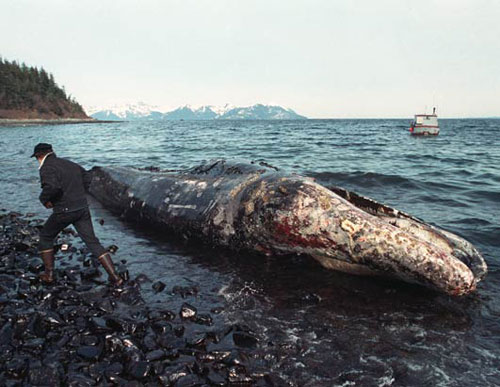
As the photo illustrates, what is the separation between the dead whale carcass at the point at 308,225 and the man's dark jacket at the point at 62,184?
241 centimetres

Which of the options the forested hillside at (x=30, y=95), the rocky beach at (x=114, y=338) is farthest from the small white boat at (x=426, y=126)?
the forested hillside at (x=30, y=95)

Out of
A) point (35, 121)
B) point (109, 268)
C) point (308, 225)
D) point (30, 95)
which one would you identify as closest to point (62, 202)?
point (109, 268)

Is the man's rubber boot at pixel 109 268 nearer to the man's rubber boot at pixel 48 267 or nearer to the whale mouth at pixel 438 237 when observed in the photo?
the man's rubber boot at pixel 48 267

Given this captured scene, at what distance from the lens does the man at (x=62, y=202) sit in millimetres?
5234

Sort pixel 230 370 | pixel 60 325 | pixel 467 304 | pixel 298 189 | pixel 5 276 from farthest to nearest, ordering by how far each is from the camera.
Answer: pixel 298 189
pixel 5 276
pixel 467 304
pixel 60 325
pixel 230 370

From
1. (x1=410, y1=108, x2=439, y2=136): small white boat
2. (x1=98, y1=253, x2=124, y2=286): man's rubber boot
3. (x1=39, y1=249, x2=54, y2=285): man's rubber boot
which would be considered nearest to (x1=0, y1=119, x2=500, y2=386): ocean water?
(x1=98, y1=253, x2=124, y2=286): man's rubber boot

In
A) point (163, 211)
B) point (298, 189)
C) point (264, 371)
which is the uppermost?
point (298, 189)

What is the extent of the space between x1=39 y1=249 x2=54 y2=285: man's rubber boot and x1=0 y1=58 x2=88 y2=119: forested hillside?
113 meters

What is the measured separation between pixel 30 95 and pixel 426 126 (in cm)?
11527

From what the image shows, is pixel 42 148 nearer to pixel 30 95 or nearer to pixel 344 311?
pixel 344 311

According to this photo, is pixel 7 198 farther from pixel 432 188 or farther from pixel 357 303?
pixel 432 188

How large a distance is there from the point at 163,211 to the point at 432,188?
9.02m

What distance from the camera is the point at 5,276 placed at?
18.5 feet

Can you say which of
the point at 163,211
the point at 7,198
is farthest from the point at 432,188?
the point at 7,198
